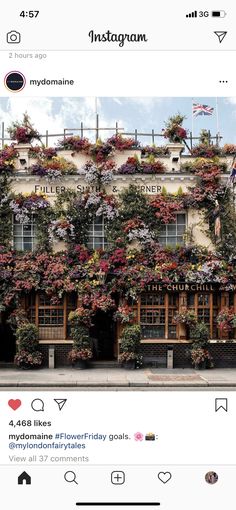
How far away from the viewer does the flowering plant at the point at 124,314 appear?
56.9 ft

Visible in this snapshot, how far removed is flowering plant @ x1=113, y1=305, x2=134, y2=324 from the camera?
56.9 feet

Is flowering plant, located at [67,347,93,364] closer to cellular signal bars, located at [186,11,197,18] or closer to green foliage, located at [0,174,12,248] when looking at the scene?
green foliage, located at [0,174,12,248]

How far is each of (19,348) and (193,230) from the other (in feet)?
24.5

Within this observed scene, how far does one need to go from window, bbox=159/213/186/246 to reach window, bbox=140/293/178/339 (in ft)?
6.53

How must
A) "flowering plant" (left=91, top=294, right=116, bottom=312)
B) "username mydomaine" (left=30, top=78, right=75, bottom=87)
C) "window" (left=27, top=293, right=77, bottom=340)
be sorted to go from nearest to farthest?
"username mydomaine" (left=30, top=78, right=75, bottom=87), "flowering plant" (left=91, top=294, right=116, bottom=312), "window" (left=27, top=293, right=77, bottom=340)

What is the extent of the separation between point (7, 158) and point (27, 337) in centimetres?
654

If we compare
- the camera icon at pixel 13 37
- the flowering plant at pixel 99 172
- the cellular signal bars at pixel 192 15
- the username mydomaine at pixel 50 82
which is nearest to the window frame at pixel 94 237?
the flowering plant at pixel 99 172

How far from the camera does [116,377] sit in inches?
605


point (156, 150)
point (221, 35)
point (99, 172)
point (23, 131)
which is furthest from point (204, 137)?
point (221, 35)

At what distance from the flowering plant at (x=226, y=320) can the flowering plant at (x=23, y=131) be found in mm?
9421

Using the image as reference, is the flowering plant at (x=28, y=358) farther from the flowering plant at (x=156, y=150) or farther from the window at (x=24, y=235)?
the flowering plant at (x=156, y=150)
